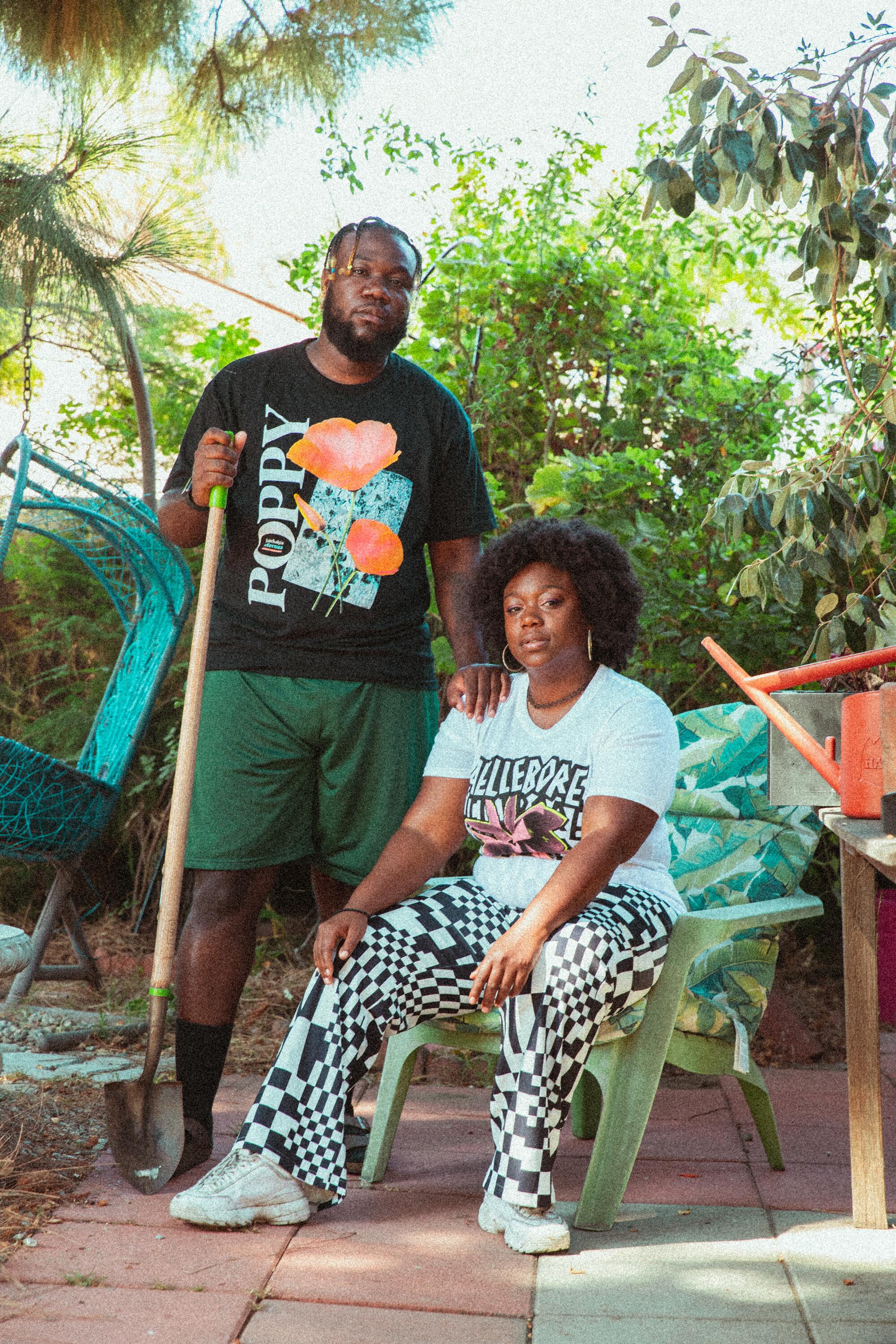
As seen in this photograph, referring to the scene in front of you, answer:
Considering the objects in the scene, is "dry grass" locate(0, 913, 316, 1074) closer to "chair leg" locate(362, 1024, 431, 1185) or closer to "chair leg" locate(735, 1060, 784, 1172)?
"chair leg" locate(362, 1024, 431, 1185)

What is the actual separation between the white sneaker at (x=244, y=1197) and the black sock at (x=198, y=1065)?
32cm

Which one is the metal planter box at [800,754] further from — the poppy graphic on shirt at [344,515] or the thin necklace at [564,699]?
the poppy graphic on shirt at [344,515]

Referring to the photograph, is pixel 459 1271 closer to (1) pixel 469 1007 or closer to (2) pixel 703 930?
(1) pixel 469 1007

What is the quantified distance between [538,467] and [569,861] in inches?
88.8

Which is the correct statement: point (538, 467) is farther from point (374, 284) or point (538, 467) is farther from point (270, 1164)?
point (270, 1164)

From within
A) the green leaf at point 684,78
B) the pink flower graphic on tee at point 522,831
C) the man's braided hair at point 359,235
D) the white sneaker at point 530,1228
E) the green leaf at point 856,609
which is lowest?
the white sneaker at point 530,1228

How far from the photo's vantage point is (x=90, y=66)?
408cm

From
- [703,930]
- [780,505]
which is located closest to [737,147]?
[780,505]

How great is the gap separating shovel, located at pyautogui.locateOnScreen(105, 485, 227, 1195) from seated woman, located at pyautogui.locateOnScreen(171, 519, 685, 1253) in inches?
9.4

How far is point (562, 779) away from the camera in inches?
91.9

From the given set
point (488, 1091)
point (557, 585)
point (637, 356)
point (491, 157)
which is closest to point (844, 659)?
point (557, 585)

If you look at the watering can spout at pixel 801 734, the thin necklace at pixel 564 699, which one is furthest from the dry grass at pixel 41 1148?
the watering can spout at pixel 801 734

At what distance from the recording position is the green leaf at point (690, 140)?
2.04 m

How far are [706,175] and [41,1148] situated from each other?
7.31 ft
